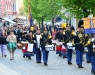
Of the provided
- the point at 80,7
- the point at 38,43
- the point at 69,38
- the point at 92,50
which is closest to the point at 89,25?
the point at 92,50

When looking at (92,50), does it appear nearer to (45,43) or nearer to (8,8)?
(45,43)

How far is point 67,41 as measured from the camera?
17.4 metres

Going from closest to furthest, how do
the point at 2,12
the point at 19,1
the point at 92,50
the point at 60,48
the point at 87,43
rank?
the point at 92,50
the point at 87,43
the point at 60,48
the point at 2,12
the point at 19,1

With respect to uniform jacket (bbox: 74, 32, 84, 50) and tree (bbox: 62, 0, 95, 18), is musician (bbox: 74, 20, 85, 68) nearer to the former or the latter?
uniform jacket (bbox: 74, 32, 84, 50)

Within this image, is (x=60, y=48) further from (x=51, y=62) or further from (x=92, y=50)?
(x=92, y=50)

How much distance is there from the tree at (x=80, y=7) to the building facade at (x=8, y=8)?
48.2m

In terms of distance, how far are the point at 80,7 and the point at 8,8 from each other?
180 feet

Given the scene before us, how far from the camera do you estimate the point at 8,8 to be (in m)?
78.8

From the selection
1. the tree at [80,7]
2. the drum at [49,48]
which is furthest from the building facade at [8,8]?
the drum at [49,48]

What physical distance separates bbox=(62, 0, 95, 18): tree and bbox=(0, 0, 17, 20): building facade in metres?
48.2

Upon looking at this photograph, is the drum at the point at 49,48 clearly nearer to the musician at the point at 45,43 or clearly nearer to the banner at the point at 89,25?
the musician at the point at 45,43

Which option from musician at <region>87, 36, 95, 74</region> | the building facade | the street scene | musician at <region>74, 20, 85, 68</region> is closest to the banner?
the street scene

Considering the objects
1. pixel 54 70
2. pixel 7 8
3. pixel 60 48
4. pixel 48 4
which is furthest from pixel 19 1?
pixel 54 70

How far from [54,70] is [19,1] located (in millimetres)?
82458
